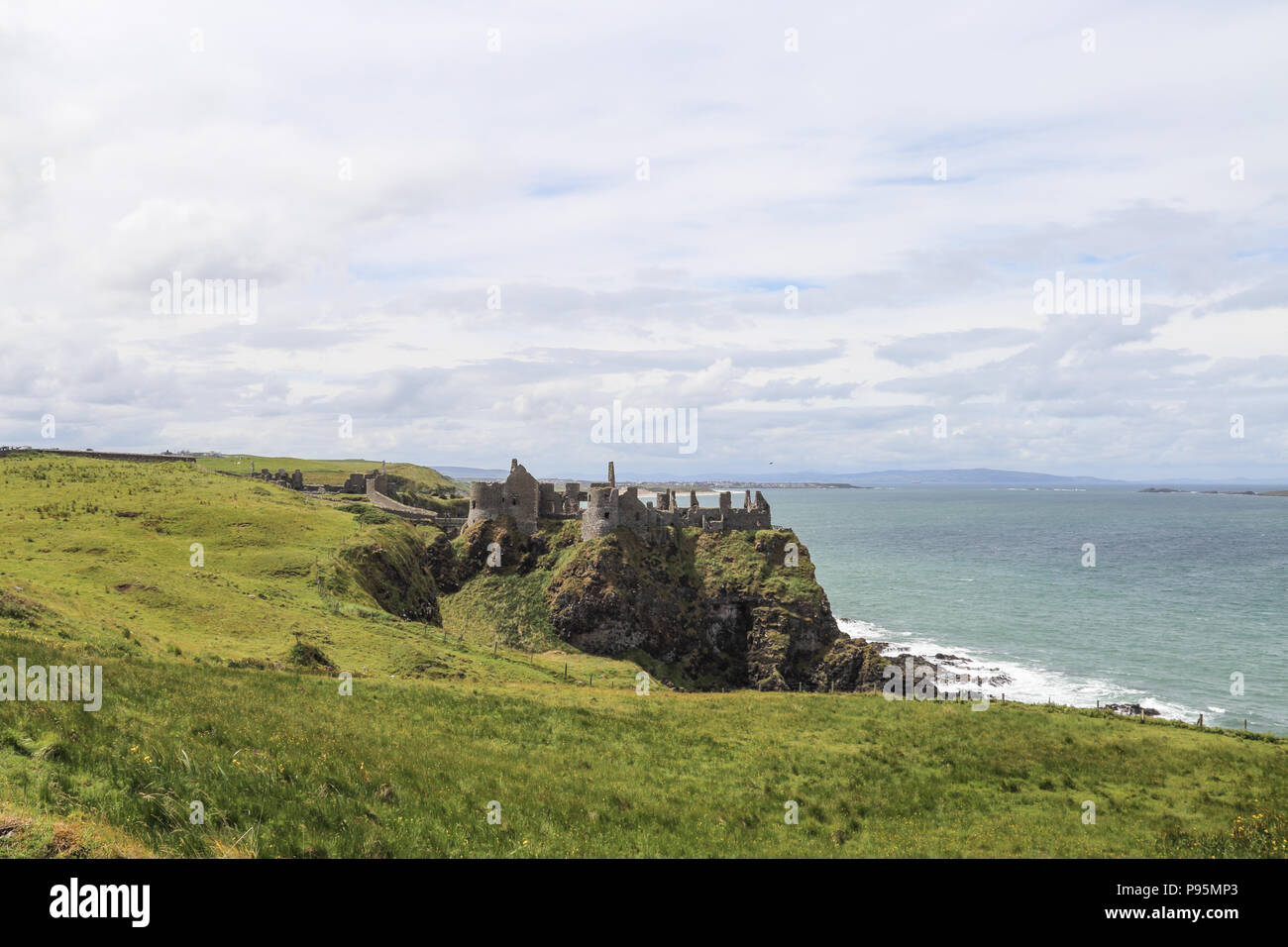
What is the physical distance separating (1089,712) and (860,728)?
51.2ft

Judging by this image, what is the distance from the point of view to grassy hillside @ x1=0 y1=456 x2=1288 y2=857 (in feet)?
43.9

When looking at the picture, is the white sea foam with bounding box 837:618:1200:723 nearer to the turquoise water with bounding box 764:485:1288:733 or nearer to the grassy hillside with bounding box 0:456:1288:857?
the turquoise water with bounding box 764:485:1288:733

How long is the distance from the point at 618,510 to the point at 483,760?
58.6m

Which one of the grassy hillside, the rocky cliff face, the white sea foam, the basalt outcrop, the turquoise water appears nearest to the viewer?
the grassy hillside

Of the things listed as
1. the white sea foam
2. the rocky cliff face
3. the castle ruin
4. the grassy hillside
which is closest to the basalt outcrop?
the rocky cliff face

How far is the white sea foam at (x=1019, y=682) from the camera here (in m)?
70.1

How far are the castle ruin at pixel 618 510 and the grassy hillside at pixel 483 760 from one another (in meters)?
31.5

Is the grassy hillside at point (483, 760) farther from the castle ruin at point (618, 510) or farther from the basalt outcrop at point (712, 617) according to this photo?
the castle ruin at point (618, 510)

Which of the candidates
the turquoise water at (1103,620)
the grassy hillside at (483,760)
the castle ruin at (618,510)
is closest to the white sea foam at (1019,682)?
the turquoise water at (1103,620)

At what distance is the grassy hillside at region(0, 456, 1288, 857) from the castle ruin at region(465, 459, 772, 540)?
31.5m

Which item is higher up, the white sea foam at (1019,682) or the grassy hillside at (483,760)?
the grassy hillside at (483,760)

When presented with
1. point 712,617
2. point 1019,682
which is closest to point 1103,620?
point 1019,682

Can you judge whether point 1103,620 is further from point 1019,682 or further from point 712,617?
point 712,617
